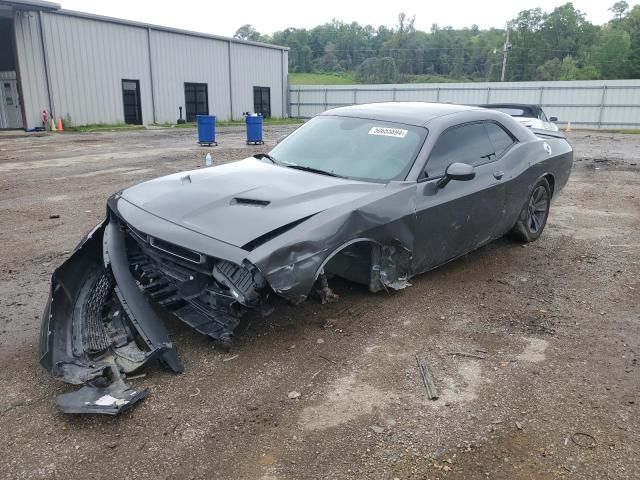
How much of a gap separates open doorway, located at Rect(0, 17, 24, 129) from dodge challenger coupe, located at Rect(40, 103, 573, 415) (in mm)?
22304

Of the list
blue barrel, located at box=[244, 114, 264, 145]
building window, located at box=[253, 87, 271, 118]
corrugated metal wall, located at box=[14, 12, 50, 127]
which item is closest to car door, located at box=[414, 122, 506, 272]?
blue barrel, located at box=[244, 114, 264, 145]

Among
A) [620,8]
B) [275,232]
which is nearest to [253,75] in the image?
[275,232]

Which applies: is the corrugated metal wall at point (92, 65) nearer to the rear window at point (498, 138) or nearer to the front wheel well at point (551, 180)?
the rear window at point (498, 138)

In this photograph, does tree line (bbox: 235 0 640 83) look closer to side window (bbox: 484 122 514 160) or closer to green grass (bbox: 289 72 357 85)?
green grass (bbox: 289 72 357 85)

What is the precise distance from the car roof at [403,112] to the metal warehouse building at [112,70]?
20.3m

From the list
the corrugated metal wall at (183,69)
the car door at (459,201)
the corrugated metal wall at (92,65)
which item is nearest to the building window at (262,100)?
the corrugated metal wall at (183,69)

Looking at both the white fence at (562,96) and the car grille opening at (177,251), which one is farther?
the white fence at (562,96)

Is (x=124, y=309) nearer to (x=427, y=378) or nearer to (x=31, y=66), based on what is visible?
(x=427, y=378)

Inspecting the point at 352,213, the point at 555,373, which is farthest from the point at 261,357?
the point at 555,373

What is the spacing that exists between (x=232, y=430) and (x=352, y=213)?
1.66 metres

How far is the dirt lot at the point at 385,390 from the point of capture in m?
2.50

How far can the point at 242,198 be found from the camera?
3.70 m

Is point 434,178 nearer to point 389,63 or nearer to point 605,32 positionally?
point 389,63

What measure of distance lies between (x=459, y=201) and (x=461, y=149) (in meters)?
0.60
